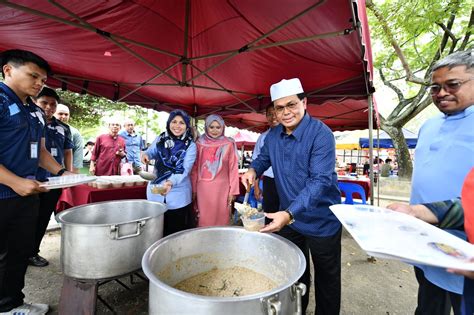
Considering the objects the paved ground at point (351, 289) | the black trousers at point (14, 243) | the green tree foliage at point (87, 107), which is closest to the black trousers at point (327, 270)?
the paved ground at point (351, 289)

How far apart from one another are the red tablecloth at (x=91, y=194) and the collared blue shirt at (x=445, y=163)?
3.00 metres

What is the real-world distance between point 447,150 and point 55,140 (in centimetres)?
369

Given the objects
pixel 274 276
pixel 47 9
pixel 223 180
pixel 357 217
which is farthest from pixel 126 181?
pixel 357 217

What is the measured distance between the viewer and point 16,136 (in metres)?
1.64

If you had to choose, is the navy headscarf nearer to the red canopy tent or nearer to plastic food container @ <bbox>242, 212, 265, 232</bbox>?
plastic food container @ <bbox>242, 212, 265, 232</bbox>

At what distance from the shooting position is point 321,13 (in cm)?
177

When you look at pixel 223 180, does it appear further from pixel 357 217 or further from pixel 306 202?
pixel 357 217

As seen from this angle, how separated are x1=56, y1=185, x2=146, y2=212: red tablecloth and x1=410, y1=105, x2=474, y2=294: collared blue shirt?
9.86ft

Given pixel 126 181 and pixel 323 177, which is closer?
pixel 323 177

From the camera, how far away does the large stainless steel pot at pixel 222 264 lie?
769 mm

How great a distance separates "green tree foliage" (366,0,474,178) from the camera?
6066 mm

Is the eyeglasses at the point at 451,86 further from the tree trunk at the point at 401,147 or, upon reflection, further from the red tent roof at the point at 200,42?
the tree trunk at the point at 401,147

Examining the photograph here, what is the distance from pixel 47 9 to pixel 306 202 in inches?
106

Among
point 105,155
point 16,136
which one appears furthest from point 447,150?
point 105,155
